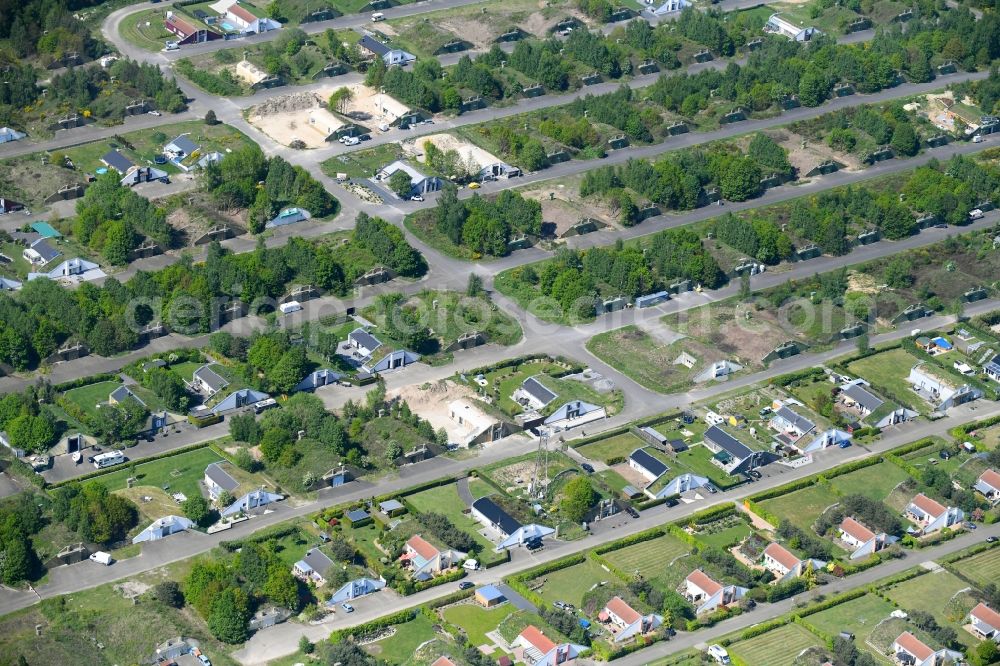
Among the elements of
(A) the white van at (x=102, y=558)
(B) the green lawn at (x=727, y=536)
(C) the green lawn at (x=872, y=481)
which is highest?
(C) the green lawn at (x=872, y=481)

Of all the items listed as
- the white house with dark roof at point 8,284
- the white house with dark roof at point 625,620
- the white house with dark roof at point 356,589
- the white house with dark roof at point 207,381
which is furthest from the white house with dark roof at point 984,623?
the white house with dark roof at point 8,284

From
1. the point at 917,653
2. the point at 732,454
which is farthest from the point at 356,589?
the point at 917,653

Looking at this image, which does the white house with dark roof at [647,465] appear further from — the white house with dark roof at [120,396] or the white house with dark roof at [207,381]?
the white house with dark roof at [120,396]

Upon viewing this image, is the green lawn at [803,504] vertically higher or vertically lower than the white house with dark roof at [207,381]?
higher

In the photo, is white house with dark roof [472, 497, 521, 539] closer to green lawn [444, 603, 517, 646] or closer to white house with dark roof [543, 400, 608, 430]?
green lawn [444, 603, 517, 646]

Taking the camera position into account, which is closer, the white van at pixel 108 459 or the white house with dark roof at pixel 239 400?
the white van at pixel 108 459

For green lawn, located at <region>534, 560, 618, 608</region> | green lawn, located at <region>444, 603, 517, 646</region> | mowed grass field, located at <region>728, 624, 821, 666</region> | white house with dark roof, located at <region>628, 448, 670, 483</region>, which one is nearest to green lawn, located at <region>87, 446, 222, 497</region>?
green lawn, located at <region>444, 603, 517, 646</region>
